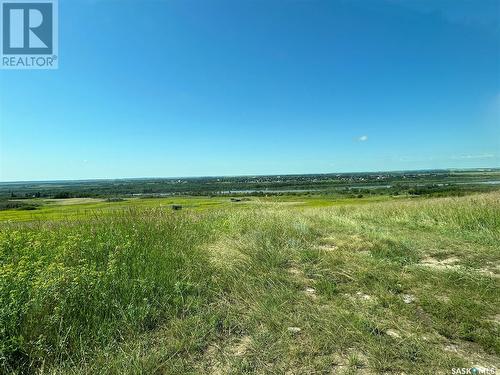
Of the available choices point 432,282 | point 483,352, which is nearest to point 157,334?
point 483,352

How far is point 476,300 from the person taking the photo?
330 centimetres

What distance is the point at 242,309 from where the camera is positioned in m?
3.23

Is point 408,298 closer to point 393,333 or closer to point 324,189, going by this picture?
point 393,333

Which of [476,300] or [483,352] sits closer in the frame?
[483,352]

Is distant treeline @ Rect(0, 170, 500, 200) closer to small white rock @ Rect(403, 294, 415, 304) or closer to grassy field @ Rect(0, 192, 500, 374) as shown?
grassy field @ Rect(0, 192, 500, 374)

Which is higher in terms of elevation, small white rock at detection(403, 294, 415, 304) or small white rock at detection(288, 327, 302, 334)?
small white rock at detection(403, 294, 415, 304)

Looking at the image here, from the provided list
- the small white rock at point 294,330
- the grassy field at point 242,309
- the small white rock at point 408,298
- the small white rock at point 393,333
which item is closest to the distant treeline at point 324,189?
the grassy field at point 242,309

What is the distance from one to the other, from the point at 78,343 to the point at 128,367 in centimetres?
64

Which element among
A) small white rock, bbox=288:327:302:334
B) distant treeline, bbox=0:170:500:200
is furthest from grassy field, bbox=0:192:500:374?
distant treeline, bbox=0:170:500:200

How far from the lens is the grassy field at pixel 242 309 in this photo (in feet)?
7.84

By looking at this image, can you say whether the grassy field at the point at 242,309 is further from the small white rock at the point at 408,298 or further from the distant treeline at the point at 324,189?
the distant treeline at the point at 324,189

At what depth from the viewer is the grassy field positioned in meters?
2.39

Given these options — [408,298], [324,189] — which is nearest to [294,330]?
[408,298]

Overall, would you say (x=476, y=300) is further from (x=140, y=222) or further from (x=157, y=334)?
(x=140, y=222)
